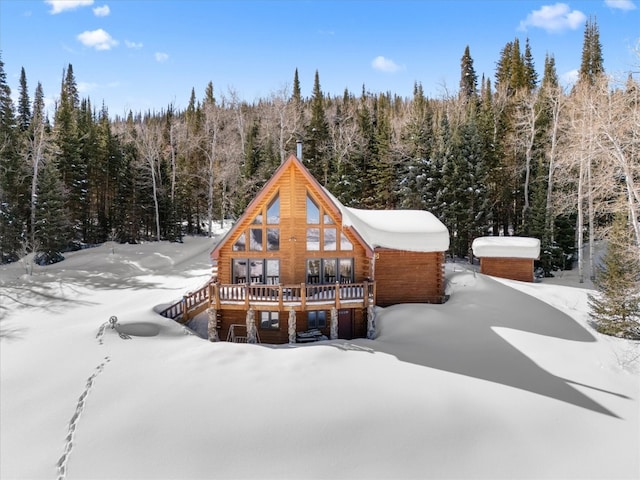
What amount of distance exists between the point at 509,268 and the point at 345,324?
12613 millimetres

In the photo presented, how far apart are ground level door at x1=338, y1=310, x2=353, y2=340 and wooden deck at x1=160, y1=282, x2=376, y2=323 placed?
1.15 meters

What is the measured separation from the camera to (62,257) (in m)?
29.5

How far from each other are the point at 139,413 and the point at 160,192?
104ft

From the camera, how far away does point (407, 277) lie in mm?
19094

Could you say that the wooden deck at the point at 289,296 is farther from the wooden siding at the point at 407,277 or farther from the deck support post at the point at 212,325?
the wooden siding at the point at 407,277

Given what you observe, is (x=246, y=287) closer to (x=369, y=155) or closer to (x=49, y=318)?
(x=49, y=318)

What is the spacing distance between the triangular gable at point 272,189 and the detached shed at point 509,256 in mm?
10762

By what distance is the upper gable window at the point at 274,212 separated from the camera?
1659cm

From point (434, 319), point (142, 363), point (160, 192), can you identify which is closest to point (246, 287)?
point (142, 363)

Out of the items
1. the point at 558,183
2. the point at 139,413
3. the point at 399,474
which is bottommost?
the point at 399,474

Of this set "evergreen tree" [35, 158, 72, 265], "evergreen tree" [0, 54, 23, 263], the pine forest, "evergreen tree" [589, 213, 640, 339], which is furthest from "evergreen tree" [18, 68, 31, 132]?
"evergreen tree" [589, 213, 640, 339]

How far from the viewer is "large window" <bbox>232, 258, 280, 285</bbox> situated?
16.8m

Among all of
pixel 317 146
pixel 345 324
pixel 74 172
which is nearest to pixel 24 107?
pixel 74 172

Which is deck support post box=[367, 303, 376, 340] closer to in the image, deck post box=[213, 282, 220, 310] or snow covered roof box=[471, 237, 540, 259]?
deck post box=[213, 282, 220, 310]
